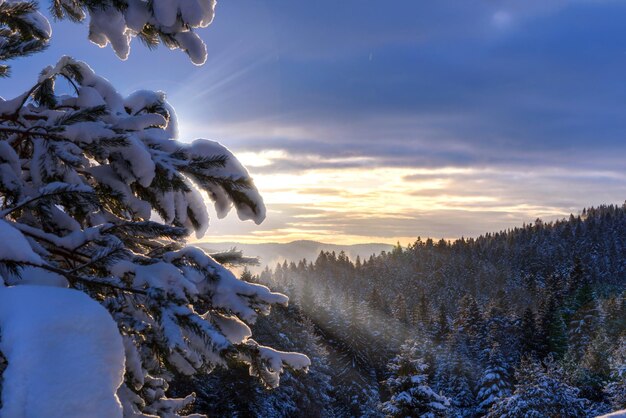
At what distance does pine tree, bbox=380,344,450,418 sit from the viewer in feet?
64.2

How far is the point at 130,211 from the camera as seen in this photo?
11.2ft

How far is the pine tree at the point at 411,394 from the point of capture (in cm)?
1956

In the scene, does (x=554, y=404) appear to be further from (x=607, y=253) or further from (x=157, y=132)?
(x=607, y=253)

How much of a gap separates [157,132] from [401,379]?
748 inches

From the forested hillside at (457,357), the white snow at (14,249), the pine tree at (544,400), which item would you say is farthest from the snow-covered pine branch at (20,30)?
the pine tree at (544,400)

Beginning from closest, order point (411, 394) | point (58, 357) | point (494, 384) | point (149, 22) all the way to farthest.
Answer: point (58, 357)
point (149, 22)
point (411, 394)
point (494, 384)

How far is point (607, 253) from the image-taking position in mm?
151000

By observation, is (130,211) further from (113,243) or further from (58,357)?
(58,357)

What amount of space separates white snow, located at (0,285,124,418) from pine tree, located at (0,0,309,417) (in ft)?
1.59

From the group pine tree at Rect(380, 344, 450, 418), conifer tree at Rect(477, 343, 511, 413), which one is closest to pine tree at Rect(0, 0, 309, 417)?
pine tree at Rect(380, 344, 450, 418)

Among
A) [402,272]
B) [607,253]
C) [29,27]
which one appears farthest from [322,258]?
[29,27]

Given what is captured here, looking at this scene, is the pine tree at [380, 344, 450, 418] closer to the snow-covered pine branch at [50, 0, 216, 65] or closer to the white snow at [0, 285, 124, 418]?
the snow-covered pine branch at [50, 0, 216, 65]

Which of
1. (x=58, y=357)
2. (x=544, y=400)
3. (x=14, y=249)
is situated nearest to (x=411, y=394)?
(x=544, y=400)

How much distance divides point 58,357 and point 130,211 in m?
1.78
